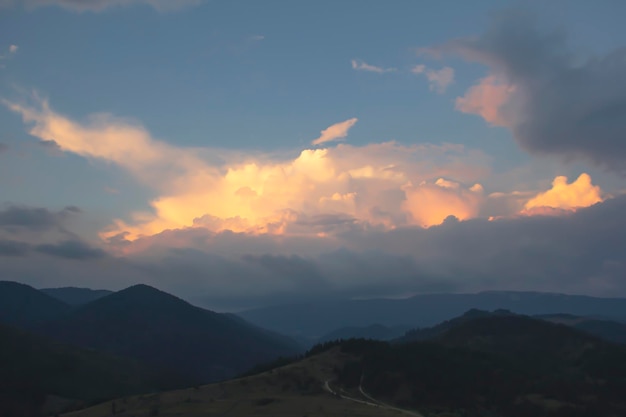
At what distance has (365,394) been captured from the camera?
328 feet

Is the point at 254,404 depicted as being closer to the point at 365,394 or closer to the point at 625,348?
the point at 365,394

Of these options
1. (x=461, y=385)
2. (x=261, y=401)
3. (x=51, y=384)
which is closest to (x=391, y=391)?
(x=461, y=385)

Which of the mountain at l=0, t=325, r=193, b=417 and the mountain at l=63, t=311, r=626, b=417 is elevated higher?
the mountain at l=63, t=311, r=626, b=417

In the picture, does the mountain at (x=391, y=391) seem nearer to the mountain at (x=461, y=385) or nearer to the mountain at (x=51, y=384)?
the mountain at (x=461, y=385)

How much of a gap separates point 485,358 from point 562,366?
178 feet

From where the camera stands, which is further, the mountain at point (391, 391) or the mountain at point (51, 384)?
the mountain at point (51, 384)

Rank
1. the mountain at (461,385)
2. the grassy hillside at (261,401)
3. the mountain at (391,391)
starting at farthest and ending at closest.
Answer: the mountain at (461,385) < the mountain at (391,391) < the grassy hillside at (261,401)

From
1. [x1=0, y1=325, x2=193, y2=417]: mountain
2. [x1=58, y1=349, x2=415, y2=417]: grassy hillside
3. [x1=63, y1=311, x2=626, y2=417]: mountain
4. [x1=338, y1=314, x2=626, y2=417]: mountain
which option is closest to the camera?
[x1=58, y1=349, x2=415, y2=417]: grassy hillside

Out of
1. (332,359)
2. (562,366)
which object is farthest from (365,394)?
(562,366)

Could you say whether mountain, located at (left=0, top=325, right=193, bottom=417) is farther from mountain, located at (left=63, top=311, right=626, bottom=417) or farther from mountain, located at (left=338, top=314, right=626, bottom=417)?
mountain, located at (left=338, top=314, right=626, bottom=417)

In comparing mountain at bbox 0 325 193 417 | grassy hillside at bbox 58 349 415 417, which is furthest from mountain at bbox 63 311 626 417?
mountain at bbox 0 325 193 417

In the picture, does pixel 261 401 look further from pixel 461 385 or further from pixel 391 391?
pixel 461 385

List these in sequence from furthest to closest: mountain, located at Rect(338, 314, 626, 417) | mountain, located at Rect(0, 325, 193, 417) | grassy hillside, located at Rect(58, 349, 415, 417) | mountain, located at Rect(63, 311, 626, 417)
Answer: mountain, located at Rect(0, 325, 193, 417)
mountain, located at Rect(338, 314, 626, 417)
mountain, located at Rect(63, 311, 626, 417)
grassy hillside, located at Rect(58, 349, 415, 417)

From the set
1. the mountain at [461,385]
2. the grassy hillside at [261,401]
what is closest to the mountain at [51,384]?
the grassy hillside at [261,401]
